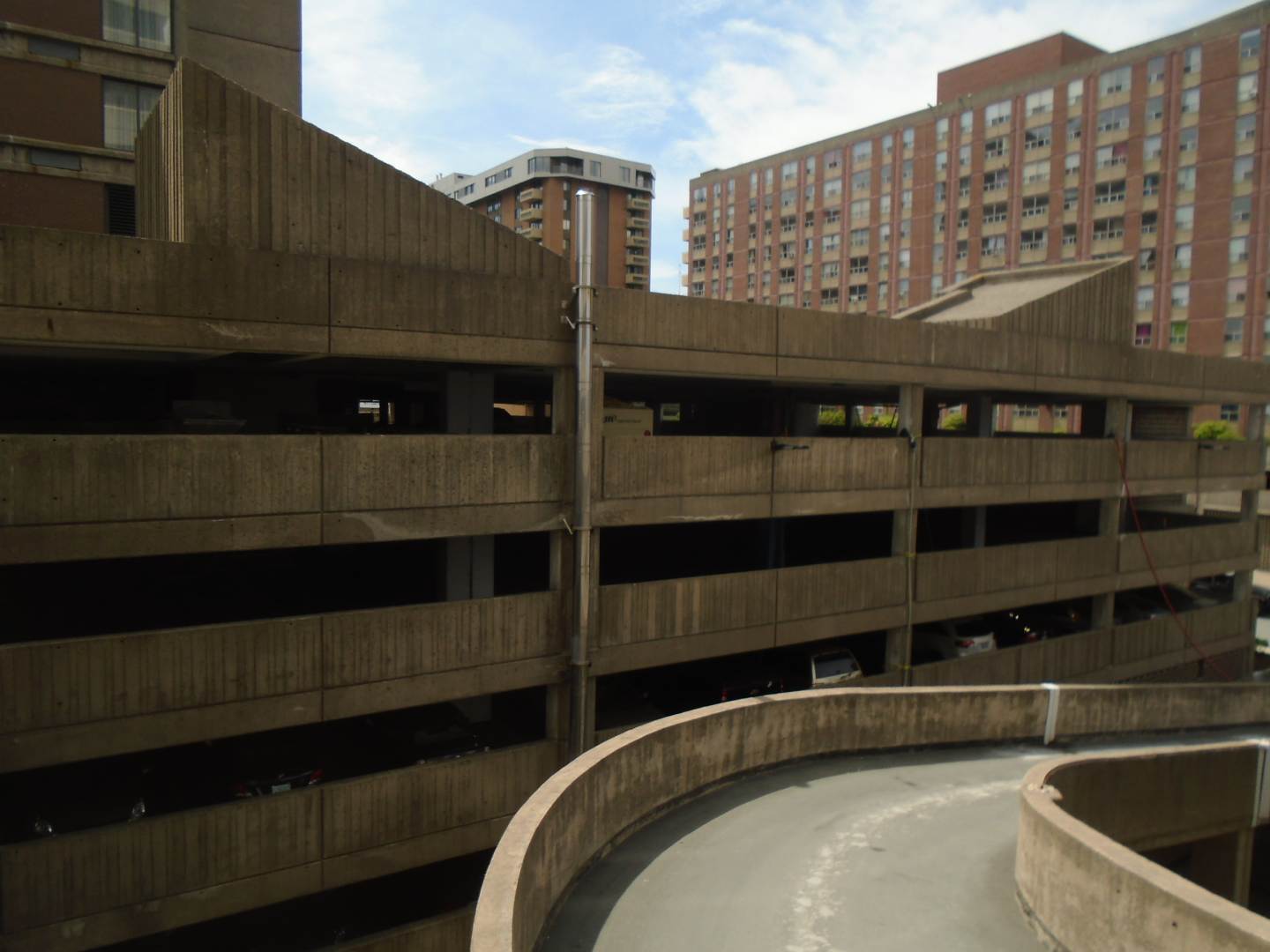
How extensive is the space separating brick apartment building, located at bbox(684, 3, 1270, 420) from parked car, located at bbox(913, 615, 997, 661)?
46.4 meters

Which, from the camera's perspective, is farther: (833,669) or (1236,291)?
(1236,291)

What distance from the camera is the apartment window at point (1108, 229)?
6500cm

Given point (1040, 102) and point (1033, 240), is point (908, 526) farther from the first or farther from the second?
point (1040, 102)

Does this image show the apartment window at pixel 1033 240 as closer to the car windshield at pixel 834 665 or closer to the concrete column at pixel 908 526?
the concrete column at pixel 908 526

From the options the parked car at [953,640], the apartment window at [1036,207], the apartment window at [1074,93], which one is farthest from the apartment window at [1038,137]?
the parked car at [953,640]

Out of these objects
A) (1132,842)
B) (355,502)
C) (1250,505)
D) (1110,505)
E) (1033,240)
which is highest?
(1033,240)

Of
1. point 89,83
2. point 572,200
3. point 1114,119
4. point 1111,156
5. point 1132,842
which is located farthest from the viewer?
point 572,200

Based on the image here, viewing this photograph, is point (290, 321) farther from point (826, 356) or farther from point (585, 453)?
point (826, 356)

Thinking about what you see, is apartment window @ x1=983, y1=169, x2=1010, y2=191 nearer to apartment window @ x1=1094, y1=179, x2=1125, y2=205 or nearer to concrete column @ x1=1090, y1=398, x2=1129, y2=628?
apartment window @ x1=1094, y1=179, x2=1125, y2=205

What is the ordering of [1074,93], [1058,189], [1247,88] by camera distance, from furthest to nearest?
[1058,189] < [1074,93] < [1247,88]

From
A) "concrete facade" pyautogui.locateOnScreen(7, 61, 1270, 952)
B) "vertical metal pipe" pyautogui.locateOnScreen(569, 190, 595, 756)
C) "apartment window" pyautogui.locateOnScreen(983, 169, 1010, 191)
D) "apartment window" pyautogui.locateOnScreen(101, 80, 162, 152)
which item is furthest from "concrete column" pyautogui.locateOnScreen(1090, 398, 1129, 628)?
"apartment window" pyautogui.locateOnScreen(983, 169, 1010, 191)

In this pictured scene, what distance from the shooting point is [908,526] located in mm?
21938

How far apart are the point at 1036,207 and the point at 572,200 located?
1936 inches

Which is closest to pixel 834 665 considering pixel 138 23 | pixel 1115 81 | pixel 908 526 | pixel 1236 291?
pixel 908 526
